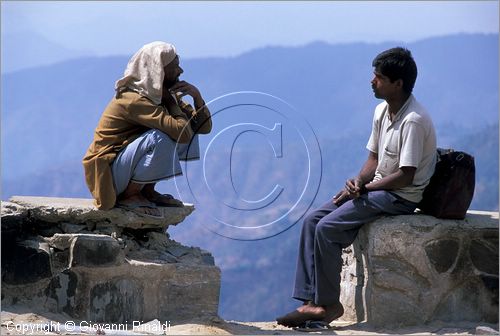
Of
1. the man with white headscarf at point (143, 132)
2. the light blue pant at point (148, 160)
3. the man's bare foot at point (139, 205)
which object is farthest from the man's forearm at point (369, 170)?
the man's bare foot at point (139, 205)

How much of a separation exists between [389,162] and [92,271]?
84.6 inches

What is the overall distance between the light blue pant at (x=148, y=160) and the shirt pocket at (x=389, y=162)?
1408 mm

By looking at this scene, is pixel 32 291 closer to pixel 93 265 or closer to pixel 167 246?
pixel 93 265

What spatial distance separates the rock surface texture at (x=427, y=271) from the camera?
772 centimetres

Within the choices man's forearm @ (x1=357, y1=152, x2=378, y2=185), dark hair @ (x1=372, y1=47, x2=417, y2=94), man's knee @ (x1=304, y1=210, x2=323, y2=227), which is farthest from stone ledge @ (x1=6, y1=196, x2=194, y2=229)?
dark hair @ (x1=372, y1=47, x2=417, y2=94)

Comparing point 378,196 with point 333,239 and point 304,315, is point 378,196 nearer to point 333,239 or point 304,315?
point 333,239

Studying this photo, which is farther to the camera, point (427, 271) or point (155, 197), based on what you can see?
point (155, 197)

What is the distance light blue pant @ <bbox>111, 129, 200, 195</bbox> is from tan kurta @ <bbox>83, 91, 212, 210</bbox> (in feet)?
0.17

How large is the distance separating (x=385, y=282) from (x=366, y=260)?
0.72 feet

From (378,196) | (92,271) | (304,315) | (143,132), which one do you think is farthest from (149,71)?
(304,315)

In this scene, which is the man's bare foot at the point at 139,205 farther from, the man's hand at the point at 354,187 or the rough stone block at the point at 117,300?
the man's hand at the point at 354,187

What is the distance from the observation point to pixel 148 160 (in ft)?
25.3

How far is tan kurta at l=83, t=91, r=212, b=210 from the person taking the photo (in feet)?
25.3

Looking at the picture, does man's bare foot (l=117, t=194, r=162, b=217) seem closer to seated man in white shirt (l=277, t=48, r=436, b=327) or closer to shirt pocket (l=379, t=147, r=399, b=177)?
seated man in white shirt (l=277, t=48, r=436, b=327)
